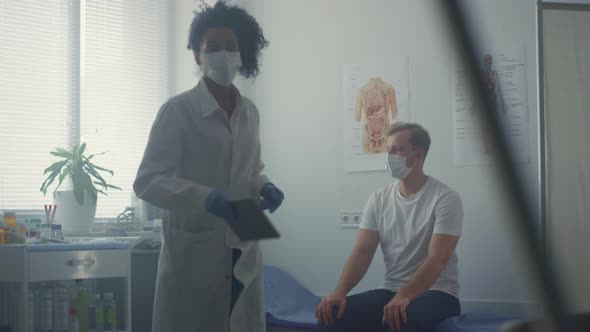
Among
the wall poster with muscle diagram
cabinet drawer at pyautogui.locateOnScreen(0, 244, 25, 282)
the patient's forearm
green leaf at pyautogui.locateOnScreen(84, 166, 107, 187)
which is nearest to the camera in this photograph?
the patient's forearm

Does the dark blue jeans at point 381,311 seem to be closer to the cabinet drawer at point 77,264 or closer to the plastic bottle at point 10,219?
the cabinet drawer at point 77,264

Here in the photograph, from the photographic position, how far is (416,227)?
2697 mm

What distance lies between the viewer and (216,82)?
1.81 meters

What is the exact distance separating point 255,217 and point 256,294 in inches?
11.3

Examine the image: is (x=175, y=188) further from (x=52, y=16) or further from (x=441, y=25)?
(x=52, y=16)

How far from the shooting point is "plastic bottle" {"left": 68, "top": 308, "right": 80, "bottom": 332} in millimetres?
3211

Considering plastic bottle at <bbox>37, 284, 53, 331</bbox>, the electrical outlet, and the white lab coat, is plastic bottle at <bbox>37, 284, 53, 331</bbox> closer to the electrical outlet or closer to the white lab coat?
the electrical outlet

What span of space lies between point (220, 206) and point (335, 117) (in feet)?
7.74

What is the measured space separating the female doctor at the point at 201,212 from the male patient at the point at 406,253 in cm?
98

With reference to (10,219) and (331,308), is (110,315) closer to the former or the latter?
(10,219)

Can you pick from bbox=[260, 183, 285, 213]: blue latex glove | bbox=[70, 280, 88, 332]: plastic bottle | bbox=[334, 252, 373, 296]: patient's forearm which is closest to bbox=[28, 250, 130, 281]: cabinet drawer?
bbox=[70, 280, 88, 332]: plastic bottle

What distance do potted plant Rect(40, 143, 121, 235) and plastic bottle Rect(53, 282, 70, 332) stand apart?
0.53 metres

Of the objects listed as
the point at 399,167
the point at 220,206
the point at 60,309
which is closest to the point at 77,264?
the point at 60,309

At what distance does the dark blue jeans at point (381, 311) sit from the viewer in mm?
2490
